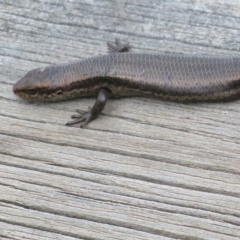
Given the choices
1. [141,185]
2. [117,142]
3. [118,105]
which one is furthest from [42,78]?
[141,185]

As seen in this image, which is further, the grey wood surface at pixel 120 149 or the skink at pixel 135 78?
the skink at pixel 135 78

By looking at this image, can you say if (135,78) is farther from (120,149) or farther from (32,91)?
(120,149)

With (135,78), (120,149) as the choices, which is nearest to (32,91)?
(135,78)

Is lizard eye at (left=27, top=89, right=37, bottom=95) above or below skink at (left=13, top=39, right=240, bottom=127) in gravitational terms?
below

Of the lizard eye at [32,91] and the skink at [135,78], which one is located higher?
the skink at [135,78]

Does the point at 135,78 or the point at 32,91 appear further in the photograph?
the point at 135,78

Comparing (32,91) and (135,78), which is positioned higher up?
(135,78)

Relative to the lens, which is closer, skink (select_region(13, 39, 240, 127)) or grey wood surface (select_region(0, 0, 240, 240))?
grey wood surface (select_region(0, 0, 240, 240))
